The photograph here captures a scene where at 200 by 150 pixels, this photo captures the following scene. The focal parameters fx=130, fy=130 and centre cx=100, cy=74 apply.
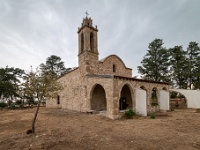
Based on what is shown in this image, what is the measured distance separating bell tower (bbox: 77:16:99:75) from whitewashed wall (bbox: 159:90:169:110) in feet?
27.2

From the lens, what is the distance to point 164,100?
1484cm

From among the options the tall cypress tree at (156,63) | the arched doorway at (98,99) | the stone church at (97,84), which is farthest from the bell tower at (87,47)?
the tall cypress tree at (156,63)

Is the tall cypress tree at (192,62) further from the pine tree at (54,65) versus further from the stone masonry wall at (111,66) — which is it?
the pine tree at (54,65)

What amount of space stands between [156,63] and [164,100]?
1280 cm

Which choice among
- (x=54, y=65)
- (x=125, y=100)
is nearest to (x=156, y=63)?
(x=125, y=100)

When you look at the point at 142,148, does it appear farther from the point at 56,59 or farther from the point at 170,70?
the point at 56,59

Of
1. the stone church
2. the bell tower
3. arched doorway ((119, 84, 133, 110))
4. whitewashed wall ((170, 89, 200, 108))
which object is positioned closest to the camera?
the stone church

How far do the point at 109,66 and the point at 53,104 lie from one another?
13.0m

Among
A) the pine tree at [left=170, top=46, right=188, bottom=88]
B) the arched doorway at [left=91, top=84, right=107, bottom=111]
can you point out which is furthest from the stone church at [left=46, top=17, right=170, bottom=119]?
the pine tree at [left=170, top=46, right=188, bottom=88]

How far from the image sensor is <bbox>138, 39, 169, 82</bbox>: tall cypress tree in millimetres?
25191

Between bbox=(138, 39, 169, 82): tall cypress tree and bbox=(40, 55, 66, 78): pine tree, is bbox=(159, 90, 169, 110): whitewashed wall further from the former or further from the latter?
bbox=(40, 55, 66, 78): pine tree

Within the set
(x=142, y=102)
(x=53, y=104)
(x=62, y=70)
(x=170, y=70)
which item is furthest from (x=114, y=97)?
(x=62, y=70)

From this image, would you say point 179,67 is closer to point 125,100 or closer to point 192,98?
point 192,98

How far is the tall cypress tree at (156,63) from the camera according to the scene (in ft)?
82.6
